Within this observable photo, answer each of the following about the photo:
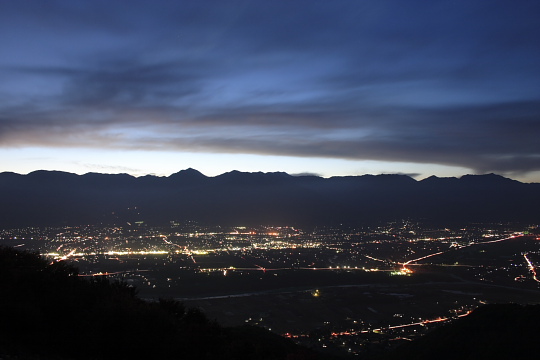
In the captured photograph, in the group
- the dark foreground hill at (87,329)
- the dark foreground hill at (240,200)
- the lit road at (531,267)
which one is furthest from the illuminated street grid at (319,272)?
the dark foreground hill at (240,200)

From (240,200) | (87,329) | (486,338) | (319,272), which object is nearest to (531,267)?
(319,272)

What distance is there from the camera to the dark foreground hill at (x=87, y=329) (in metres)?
8.54

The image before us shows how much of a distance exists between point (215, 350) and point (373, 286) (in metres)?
32.1

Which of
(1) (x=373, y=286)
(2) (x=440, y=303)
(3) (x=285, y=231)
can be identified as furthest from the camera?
(3) (x=285, y=231)

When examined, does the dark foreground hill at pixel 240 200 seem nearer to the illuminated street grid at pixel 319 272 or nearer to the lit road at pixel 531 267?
the illuminated street grid at pixel 319 272

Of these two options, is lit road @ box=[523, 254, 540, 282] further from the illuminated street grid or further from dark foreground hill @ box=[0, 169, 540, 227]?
dark foreground hill @ box=[0, 169, 540, 227]

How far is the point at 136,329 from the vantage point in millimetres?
9109

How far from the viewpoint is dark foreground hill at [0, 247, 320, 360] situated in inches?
336

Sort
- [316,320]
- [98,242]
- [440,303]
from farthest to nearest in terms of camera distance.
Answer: [98,242]
[440,303]
[316,320]

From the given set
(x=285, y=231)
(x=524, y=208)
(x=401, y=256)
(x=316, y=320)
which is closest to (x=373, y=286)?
(x=316, y=320)

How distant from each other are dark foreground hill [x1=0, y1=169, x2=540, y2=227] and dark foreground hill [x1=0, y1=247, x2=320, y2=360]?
271ft

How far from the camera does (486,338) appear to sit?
16656mm

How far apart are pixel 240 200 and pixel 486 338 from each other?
124 meters

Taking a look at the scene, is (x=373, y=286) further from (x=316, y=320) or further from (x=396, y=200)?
(x=396, y=200)
